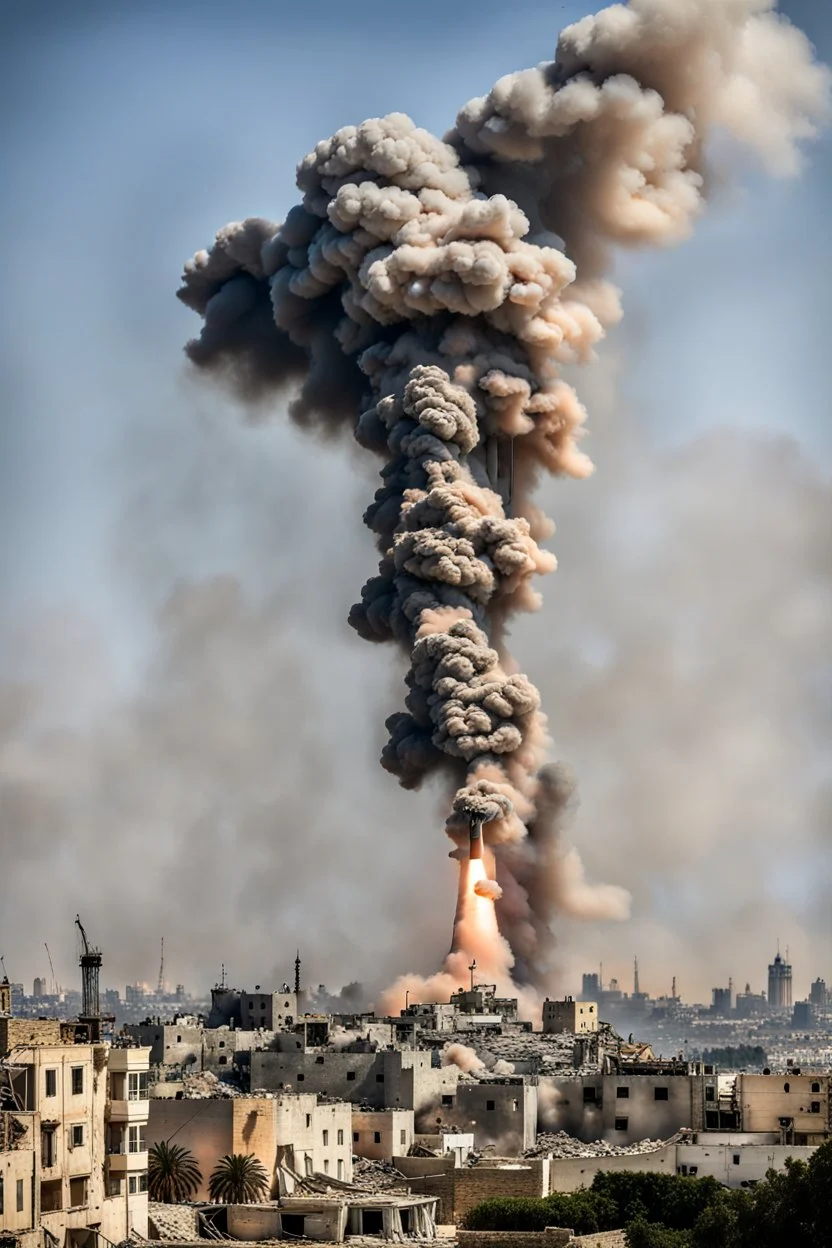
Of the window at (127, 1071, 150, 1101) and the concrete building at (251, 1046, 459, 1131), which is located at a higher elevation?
the concrete building at (251, 1046, 459, 1131)

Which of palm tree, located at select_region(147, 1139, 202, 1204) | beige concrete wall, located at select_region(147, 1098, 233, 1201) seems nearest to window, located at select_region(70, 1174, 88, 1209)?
palm tree, located at select_region(147, 1139, 202, 1204)

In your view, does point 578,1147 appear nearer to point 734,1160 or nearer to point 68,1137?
point 734,1160

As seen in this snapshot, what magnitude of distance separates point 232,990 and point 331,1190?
43.7 metres

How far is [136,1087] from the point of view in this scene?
93.4 metres

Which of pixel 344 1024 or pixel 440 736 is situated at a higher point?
pixel 440 736

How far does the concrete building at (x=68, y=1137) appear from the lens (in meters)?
85.4

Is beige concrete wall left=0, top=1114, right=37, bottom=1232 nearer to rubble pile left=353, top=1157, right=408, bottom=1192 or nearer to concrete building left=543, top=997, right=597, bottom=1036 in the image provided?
rubble pile left=353, top=1157, right=408, bottom=1192

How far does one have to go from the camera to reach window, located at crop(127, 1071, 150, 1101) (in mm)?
92875

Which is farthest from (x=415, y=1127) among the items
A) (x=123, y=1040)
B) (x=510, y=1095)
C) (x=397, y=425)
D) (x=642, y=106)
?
(x=642, y=106)

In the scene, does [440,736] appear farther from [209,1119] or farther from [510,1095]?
[209,1119]

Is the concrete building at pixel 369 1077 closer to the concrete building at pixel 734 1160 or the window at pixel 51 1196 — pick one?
the concrete building at pixel 734 1160

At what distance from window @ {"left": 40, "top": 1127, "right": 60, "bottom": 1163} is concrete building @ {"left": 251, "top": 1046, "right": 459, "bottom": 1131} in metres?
38.4

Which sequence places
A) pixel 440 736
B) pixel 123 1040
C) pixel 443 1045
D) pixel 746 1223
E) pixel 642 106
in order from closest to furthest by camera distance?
pixel 746 1223, pixel 123 1040, pixel 443 1045, pixel 440 736, pixel 642 106

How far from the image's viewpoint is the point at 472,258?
155 m
